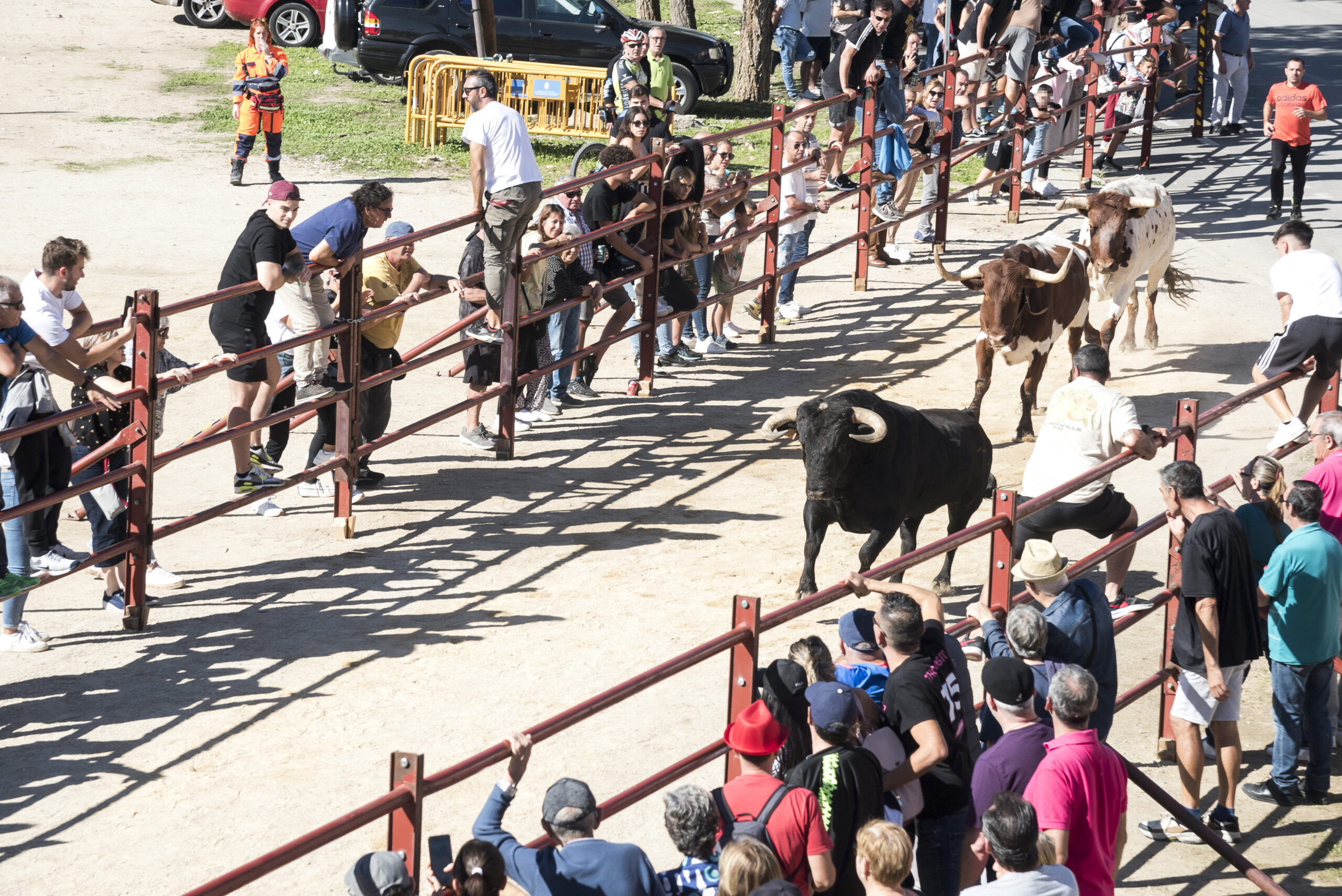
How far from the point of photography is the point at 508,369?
1102 centimetres

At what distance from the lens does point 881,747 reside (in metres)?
5.33

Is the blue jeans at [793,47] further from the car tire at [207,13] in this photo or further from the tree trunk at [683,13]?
the car tire at [207,13]

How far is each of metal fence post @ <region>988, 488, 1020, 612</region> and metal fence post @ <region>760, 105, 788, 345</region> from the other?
7.77 meters

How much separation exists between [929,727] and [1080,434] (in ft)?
11.7

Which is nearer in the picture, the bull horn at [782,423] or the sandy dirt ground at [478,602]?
the sandy dirt ground at [478,602]

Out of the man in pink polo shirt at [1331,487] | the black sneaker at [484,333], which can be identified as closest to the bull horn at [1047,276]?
the man in pink polo shirt at [1331,487]

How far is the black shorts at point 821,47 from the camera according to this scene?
23469 millimetres

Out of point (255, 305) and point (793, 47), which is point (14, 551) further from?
point (793, 47)

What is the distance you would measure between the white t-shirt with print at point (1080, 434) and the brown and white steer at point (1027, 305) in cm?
268

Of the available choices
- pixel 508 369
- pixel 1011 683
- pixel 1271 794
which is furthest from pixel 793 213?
pixel 1011 683

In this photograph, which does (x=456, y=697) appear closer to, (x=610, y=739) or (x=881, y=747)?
(x=610, y=739)

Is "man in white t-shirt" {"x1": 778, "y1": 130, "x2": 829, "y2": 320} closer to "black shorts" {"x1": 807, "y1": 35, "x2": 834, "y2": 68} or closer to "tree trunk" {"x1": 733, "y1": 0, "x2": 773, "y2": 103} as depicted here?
"black shorts" {"x1": 807, "y1": 35, "x2": 834, "y2": 68}

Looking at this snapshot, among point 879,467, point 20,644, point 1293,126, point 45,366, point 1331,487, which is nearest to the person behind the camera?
point 45,366

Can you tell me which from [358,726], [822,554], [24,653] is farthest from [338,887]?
[822,554]
